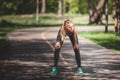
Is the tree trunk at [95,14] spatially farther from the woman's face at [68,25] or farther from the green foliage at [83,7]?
the green foliage at [83,7]

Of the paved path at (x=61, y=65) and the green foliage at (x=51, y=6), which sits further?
the green foliage at (x=51, y=6)

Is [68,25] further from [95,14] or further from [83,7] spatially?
[83,7]

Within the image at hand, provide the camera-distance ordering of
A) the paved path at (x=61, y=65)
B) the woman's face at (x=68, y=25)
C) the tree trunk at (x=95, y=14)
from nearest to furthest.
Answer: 1. the paved path at (x=61, y=65)
2. the woman's face at (x=68, y=25)
3. the tree trunk at (x=95, y=14)

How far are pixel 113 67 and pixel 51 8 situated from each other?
280 ft

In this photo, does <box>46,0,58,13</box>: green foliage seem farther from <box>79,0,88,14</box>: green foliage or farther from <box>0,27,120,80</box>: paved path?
<box>0,27,120,80</box>: paved path

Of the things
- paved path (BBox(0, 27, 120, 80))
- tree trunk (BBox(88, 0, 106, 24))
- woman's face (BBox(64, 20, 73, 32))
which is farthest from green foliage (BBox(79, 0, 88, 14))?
woman's face (BBox(64, 20, 73, 32))

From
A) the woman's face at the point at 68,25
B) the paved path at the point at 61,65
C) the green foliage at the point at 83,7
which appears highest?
the woman's face at the point at 68,25

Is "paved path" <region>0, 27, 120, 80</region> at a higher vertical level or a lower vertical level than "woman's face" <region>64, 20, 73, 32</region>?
lower

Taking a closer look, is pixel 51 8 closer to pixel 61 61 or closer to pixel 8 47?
pixel 8 47

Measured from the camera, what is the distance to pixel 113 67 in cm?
1410

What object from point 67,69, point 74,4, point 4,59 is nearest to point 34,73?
point 67,69

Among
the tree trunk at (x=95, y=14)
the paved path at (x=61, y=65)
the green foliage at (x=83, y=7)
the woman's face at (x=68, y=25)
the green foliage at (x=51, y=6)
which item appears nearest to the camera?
the paved path at (x=61, y=65)

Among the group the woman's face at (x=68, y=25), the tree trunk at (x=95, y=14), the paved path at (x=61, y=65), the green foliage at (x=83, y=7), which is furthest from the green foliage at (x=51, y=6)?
the woman's face at (x=68, y=25)

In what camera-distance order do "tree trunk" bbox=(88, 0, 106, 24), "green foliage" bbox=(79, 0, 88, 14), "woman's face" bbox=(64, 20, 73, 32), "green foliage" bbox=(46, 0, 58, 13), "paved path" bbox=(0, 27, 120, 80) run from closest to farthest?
1. "paved path" bbox=(0, 27, 120, 80)
2. "woman's face" bbox=(64, 20, 73, 32)
3. "tree trunk" bbox=(88, 0, 106, 24)
4. "green foliage" bbox=(46, 0, 58, 13)
5. "green foliage" bbox=(79, 0, 88, 14)
